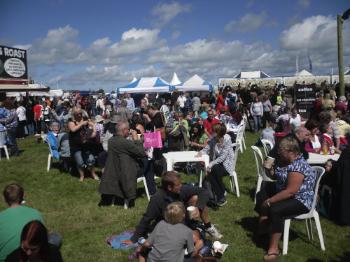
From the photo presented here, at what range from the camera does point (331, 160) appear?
5453 millimetres

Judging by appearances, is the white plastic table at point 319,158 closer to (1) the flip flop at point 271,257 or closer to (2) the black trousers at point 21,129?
(1) the flip flop at point 271,257

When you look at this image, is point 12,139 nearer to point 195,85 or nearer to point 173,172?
point 173,172

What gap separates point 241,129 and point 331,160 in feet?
15.3

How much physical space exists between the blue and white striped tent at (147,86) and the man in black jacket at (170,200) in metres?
18.6

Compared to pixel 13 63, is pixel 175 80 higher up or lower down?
lower down

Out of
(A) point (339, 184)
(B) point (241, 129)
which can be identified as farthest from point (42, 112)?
(A) point (339, 184)

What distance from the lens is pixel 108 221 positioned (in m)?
5.55

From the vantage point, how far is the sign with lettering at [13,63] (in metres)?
25.8

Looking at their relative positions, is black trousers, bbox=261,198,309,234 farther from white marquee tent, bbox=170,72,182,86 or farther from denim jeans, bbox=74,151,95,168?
white marquee tent, bbox=170,72,182,86

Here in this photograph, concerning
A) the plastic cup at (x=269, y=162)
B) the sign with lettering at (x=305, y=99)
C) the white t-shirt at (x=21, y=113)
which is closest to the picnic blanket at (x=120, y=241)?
the plastic cup at (x=269, y=162)

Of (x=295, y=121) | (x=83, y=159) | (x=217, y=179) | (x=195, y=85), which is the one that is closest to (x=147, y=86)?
(x=195, y=85)

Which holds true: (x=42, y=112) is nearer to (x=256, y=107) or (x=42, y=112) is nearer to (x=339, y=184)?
(x=256, y=107)

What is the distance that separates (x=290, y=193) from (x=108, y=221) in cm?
287

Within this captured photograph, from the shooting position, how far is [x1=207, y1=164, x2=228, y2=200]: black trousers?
5930 mm
